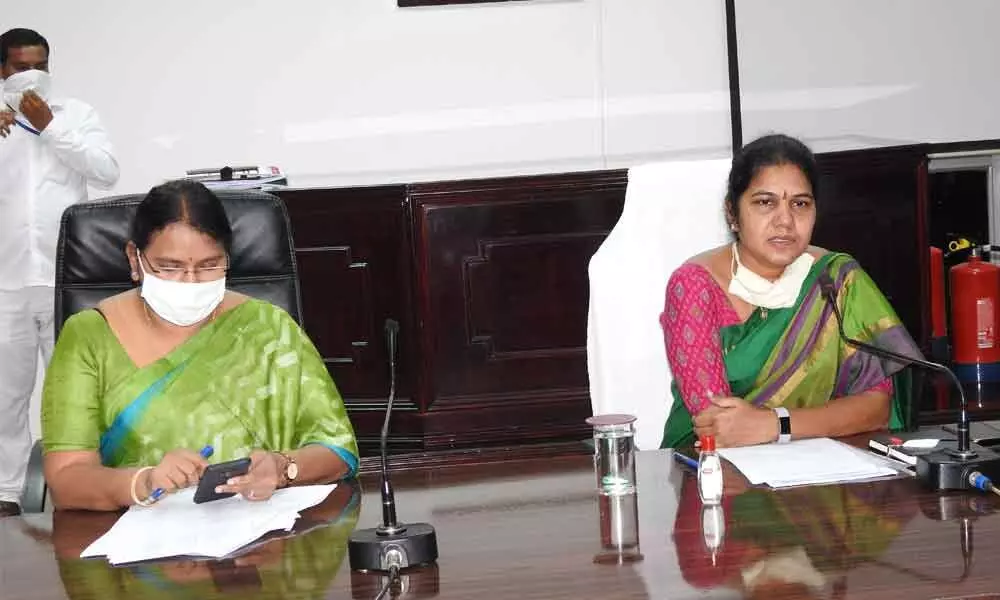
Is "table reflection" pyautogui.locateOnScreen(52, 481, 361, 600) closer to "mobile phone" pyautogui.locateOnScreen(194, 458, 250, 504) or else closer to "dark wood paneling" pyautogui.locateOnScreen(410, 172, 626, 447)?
"mobile phone" pyautogui.locateOnScreen(194, 458, 250, 504)

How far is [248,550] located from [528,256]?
233 centimetres


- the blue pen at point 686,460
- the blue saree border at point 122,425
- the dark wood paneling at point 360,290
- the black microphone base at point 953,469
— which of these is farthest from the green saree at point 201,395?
the dark wood paneling at point 360,290

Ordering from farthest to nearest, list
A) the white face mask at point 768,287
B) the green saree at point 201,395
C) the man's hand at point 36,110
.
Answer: the man's hand at point 36,110 < the white face mask at point 768,287 < the green saree at point 201,395

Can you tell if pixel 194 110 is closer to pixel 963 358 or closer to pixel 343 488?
pixel 963 358

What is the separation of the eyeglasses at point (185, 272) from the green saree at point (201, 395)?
0.10 metres

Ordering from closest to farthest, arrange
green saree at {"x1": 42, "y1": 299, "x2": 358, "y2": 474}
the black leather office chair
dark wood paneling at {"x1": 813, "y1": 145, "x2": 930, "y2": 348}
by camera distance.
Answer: green saree at {"x1": 42, "y1": 299, "x2": 358, "y2": 474} < the black leather office chair < dark wood paneling at {"x1": 813, "y1": 145, "x2": 930, "y2": 348}

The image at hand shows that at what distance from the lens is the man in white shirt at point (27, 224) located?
13.2ft

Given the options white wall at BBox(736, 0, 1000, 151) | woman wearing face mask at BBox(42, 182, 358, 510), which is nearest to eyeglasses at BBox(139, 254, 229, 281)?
woman wearing face mask at BBox(42, 182, 358, 510)

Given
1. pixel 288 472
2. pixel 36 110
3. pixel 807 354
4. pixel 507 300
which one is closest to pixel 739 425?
pixel 807 354

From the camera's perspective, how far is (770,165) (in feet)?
7.76

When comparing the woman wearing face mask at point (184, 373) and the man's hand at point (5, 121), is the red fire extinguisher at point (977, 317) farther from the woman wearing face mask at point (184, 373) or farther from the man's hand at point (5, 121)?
the man's hand at point (5, 121)

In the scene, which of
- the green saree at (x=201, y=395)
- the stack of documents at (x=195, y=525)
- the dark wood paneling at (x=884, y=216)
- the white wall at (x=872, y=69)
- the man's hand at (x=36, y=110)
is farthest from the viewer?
the white wall at (x=872, y=69)

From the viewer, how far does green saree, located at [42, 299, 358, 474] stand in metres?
2.02

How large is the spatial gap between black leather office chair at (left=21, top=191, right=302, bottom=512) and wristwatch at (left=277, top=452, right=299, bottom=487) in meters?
0.43
